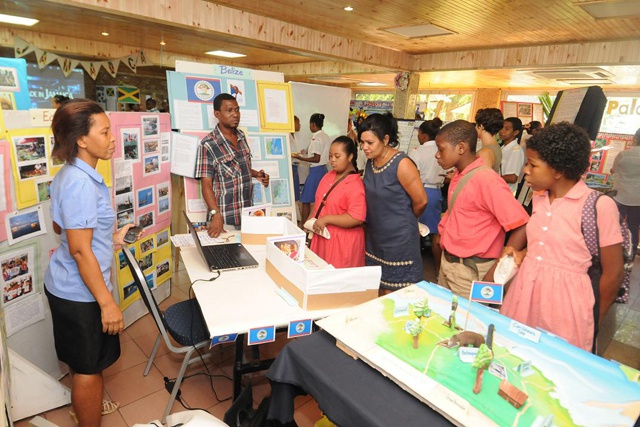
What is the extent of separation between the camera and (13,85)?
1858 millimetres

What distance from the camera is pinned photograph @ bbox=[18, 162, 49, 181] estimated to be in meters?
1.88

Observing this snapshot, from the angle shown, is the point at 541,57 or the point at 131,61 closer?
the point at 131,61

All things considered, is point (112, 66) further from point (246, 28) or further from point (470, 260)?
point (470, 260)

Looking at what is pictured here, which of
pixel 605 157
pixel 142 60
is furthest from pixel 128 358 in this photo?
pixel 605 157

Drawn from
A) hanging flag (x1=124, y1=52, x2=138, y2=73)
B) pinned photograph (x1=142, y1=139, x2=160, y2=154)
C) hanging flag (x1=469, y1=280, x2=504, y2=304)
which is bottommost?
hanging flag (x1=469, y1=280, x2=504, y2=304)

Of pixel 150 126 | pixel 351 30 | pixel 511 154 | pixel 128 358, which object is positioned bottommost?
pixel 128 358

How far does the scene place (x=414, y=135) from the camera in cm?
600

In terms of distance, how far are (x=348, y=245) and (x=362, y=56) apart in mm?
4435

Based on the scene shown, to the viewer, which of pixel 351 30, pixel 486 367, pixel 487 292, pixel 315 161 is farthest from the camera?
pixel 315 161

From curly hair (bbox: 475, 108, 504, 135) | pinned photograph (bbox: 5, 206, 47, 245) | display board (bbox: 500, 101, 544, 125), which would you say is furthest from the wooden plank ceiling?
display board (bbox: 500, 101, 544, 125)

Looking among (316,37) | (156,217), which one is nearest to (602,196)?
(156,217)

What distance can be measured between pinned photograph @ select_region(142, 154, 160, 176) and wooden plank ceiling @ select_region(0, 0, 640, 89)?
1.35 m

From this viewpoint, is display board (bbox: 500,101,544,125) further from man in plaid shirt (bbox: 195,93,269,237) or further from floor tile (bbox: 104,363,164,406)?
floor tile (bbox: 104,363,164,406)

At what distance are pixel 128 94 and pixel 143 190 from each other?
118 centimetres
